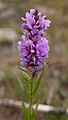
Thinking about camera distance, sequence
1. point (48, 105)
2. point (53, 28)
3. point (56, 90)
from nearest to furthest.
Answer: point (48, 105) → point (56, 90) → point (53, 28)

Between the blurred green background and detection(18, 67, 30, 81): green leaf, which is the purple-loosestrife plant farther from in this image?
the blurred green background

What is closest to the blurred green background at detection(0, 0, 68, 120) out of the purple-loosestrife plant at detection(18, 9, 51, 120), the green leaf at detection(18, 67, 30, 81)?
the green leaf at detection(18, 67, 30, 81)

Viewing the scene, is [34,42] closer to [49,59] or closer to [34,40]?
[34,40]

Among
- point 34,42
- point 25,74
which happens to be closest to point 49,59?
point 25,74

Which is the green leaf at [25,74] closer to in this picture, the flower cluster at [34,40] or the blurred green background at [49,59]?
the flower cluster at [34,40]

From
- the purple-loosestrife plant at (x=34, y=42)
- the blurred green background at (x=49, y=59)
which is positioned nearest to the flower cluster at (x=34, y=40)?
the purple-loosestrife plant at (x=34, y=42)

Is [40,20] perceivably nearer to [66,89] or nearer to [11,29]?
[66,89]

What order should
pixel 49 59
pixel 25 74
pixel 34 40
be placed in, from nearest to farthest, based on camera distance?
1. pixel 34 40
2. pixel 25 74
3. pixel 49 59

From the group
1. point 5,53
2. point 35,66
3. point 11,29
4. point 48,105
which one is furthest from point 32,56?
point 11,29
